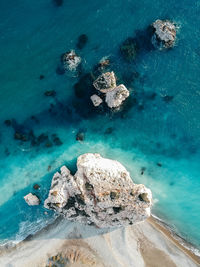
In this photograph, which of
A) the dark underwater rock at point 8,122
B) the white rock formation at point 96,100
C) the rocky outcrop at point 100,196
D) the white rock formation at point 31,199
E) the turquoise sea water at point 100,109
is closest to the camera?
the rocky outcrop at point 100,196

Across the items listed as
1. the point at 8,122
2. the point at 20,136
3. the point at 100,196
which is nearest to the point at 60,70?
the point at 8,122

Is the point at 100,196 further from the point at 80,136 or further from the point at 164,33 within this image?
the point at 164,33

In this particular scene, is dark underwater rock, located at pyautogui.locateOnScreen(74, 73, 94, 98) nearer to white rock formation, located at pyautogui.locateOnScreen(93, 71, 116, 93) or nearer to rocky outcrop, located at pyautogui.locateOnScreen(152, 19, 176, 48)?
white rock formation, located at pyautogui.locateOnScreen(93, 71, 116, 93)

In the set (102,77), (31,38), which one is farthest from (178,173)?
(31,38)

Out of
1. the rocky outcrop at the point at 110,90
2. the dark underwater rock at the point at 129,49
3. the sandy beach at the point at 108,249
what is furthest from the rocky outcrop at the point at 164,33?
the sandy beach at the point at 108,249

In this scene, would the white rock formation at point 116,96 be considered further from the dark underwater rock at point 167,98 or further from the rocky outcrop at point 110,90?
the dark underwater rock at point 167,98
